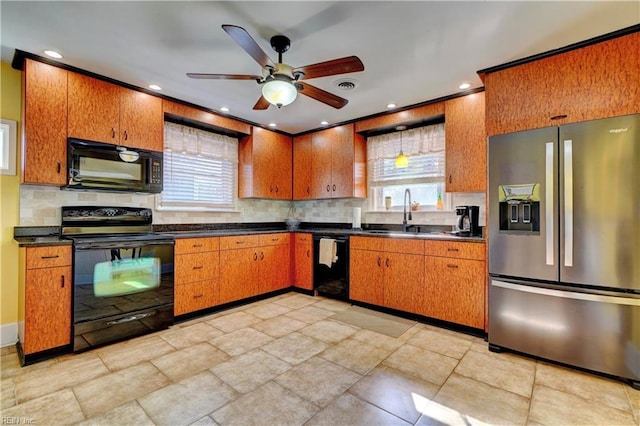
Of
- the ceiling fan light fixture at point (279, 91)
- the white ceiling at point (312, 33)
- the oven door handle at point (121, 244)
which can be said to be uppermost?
the white ceiling at point (312, 33)

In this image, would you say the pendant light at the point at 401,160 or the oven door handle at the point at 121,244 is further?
the pendant light at the point at 401,160

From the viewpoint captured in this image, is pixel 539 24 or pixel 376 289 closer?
pixel 539 24

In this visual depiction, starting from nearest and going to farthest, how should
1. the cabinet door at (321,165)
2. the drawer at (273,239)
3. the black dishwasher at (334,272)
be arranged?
1. the black dishwasher at (334,272)
2. the drawer at (273,239)
3. the cabinet door at (321,165)

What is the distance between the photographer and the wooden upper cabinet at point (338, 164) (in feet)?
14.2

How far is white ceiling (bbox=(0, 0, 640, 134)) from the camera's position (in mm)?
1970

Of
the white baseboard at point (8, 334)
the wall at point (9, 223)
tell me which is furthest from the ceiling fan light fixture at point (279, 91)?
the white baseboard at point (8, 334)

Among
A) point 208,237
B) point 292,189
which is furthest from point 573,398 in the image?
point 292,189

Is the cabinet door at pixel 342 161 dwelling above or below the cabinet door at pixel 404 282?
above

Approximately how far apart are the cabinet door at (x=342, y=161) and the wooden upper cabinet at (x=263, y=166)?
0.82 m

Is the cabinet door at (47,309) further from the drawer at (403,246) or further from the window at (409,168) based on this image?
the window at (409,168)

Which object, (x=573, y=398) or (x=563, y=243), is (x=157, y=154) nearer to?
(x=563, y=243)

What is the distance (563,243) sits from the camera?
2334 millimetres

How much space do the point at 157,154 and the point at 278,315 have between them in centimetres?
222

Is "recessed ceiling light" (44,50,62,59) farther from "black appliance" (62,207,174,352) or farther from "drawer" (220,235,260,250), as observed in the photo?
"drawer" (220,235,260,250)
